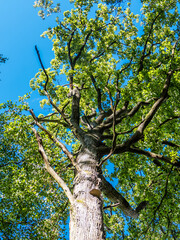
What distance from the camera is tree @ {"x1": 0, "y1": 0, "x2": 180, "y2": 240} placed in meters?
5.43

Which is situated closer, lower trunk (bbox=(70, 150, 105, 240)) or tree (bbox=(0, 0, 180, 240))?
lower trunk (bbox=(70, 150, 105, 240))

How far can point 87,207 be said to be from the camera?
4.29 metres

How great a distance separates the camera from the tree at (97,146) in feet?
17.8

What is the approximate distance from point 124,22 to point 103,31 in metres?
1.94

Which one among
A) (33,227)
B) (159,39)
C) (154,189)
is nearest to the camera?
(33,227)

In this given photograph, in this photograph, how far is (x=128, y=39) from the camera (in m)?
13.9

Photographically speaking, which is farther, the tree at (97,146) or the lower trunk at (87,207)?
the tree at (97,146)

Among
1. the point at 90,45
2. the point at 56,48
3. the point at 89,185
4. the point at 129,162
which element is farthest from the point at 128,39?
the point at 89,185

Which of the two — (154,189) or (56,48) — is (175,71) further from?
(56,48)

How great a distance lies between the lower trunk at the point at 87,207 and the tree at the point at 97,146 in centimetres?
2

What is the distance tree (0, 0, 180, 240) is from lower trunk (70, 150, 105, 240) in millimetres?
21

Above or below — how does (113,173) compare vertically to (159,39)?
below

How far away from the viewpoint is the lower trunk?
12.3ft

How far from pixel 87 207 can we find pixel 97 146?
3486 millimetres
